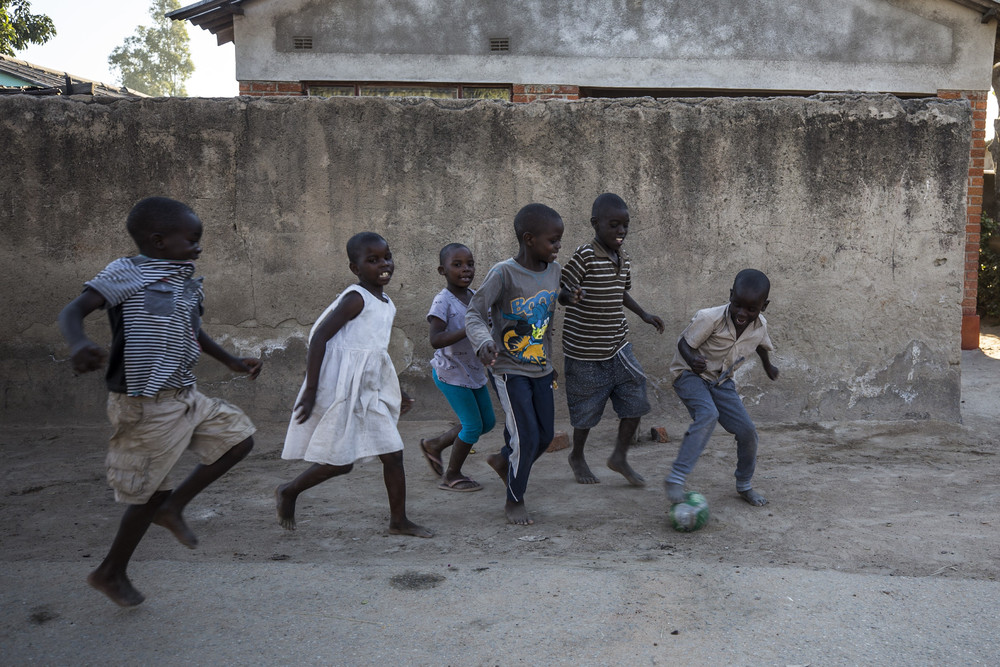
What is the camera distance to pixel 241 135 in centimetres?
510

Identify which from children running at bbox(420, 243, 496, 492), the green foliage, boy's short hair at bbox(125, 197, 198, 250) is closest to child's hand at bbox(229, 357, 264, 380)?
boy's short hair at bbox(125, 197, 198, 250)

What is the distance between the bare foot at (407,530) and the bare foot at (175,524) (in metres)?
0.88

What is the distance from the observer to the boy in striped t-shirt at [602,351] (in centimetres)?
412

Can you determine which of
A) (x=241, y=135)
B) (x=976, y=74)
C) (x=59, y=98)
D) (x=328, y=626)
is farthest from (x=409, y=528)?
(x=976, y=74)

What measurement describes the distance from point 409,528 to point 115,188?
304cm

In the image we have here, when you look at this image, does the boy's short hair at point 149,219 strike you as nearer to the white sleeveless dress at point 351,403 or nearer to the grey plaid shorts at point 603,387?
the white sleeveless dress at point 351,403

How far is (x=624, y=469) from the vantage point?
13.8ft

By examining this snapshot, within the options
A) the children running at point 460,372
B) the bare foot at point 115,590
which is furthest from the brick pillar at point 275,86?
the bare foot at point 115,590

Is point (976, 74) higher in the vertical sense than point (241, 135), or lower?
higher

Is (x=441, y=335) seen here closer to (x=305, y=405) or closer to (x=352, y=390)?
(x=352, y=390)

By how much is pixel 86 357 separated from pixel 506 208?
3174 millimetres

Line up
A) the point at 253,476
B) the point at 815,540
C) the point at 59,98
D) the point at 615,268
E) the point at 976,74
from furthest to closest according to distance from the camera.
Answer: the point at 976,74 → the point at 59,98 → the point at 253,476 → the point at 615,268 → the point at 815,540

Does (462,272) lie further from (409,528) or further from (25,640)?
(25,640)

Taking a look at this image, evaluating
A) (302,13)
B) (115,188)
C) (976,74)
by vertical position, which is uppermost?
(302,13)
